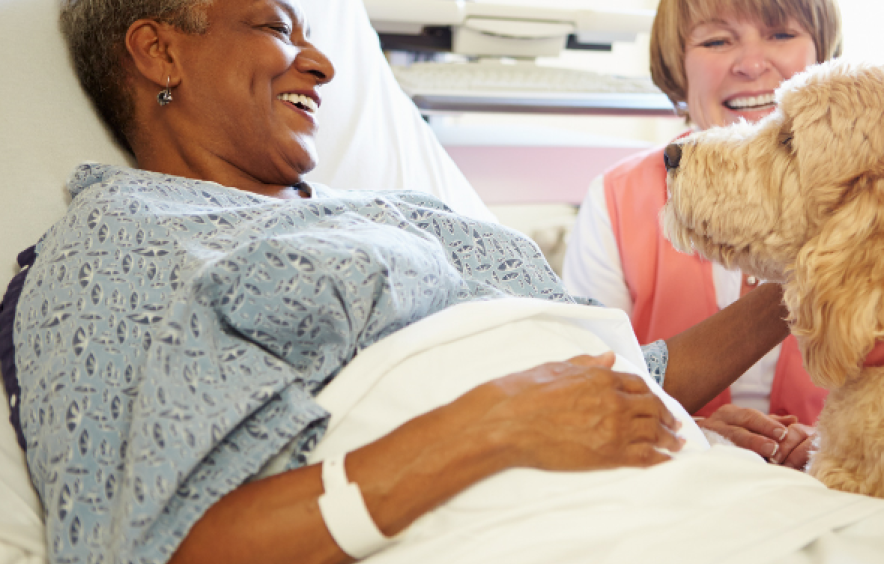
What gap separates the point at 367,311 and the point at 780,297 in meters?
0.82

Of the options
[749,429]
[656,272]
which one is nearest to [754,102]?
[656,272]

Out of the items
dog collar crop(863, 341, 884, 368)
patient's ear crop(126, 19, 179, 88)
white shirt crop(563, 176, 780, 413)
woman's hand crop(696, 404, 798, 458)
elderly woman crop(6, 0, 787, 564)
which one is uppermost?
patient's ear crop(126, 19, 179, 88)

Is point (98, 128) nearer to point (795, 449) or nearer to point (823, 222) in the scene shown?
point (823, 222)

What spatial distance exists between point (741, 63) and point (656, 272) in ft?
1.61

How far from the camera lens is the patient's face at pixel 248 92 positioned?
1.20m

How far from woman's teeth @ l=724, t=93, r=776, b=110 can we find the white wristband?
1339mm

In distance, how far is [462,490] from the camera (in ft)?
2.48

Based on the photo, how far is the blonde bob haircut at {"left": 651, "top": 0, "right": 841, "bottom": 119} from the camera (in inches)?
59.9

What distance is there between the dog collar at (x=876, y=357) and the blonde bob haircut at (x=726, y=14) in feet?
2.82

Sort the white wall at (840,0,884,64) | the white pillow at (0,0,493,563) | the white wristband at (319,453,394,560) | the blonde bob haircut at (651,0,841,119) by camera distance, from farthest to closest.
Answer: the white wall at (840,0,884,64) → the blonde bob haircut at (651,0,841,119) → the white pillow at (0,0,493,563) → the white wristband at (319,453,394,560)

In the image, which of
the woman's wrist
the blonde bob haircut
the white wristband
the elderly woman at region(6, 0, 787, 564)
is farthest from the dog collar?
the blonde bob haircut

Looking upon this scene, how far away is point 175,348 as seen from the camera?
0.75 meters

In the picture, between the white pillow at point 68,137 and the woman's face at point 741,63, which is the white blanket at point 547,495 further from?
the woman's face at point 741,63

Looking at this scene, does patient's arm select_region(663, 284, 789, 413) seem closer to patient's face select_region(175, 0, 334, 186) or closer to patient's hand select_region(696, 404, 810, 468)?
patient's hand select_region(696, 404, 810, 468)
